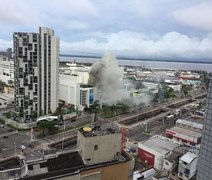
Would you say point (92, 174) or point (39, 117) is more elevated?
point (92, 174)

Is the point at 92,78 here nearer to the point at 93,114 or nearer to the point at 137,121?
the point at 93,114

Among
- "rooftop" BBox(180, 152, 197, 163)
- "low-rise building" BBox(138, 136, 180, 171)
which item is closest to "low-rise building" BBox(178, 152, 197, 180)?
"rooftop" BBox(180, 152, 197, 163)

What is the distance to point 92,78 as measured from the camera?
65.6 metres

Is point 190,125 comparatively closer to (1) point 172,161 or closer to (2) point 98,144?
(1) point 172,161

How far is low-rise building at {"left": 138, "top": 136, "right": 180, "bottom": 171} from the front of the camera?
28156 millimetres

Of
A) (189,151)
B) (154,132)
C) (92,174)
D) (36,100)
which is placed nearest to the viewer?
(92,174)

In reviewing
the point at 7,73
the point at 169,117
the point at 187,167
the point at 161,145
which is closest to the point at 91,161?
the point at 187,167

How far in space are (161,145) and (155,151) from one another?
2.52 m

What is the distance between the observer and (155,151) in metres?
28.7

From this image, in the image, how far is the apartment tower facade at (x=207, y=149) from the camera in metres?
14.9

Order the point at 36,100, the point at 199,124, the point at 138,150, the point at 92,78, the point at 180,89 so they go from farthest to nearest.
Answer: the point at 180,89 < the point at 92,78 < the point at 36,100 < the point at 199,124 < the point at 138,150

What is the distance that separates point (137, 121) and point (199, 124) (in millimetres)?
12511

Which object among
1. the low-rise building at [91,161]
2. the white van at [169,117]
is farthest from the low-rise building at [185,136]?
the low-rise building at [91,161]

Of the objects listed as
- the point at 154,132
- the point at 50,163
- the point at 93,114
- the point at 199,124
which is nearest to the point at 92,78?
the point at 93,114
